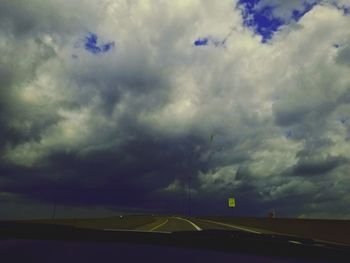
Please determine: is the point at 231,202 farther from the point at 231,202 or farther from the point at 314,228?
the point at 314,228

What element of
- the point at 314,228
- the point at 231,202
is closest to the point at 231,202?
the point at 231,202

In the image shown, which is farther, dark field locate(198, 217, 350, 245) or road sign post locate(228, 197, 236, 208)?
road sign post locate(228, 197, 236, 208)

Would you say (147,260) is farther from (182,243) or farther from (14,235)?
(14,235)

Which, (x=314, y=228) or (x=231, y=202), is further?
(x=231, y=202)

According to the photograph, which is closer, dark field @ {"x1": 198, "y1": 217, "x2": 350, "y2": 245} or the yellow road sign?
dark field @ {"x1": 198, "y1": 217, "x2": 350, "y2": 245}

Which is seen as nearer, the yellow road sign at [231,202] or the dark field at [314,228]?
the dark field at [314,228]

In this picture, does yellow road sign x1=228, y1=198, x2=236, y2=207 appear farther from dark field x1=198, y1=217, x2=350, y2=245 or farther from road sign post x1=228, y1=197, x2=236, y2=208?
dark field x1=198, y1=217, x2=350, y2=245

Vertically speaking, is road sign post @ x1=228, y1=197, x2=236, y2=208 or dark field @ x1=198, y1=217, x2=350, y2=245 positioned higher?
road sign post @ x1=228, y1=197, x2=236, y2=208

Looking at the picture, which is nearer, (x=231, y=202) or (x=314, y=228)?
(x=314, y=228)

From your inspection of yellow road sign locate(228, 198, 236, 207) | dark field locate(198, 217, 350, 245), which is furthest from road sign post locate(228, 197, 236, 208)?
dark field locate(198, 217, 350, 245)

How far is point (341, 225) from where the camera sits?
27.6 metres

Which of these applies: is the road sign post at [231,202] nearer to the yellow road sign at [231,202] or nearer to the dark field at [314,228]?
the yellow road sign at [231,202]

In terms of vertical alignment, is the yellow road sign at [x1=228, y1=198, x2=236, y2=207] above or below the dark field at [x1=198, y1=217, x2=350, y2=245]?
above

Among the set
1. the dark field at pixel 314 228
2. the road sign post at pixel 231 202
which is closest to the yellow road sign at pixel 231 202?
the road sign post at pixel 231 202
